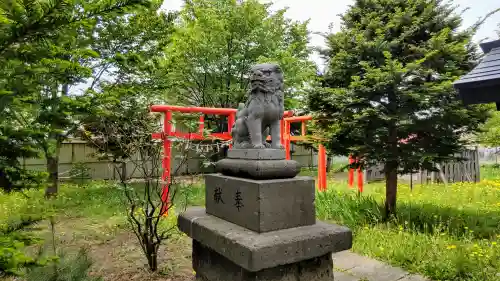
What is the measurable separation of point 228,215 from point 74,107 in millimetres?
1728

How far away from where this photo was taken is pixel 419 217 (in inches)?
210

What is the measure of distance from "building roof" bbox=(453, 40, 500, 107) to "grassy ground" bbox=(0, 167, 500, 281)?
1.87 meters

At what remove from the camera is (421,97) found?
4695mm

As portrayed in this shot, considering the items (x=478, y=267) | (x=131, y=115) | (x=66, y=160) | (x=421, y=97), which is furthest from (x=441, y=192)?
(x=66, y=160)

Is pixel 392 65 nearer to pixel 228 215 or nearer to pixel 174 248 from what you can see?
pixel 228 215

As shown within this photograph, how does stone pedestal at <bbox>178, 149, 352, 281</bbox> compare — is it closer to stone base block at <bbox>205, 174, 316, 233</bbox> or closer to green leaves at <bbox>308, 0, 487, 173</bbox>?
stone base block at <bbox>205, 174, 316, 233</bbox>

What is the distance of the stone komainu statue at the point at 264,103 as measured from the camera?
2992 millimetres

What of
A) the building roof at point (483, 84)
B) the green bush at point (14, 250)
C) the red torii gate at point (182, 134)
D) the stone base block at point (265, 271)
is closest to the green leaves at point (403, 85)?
the building roof at point (483, 84)

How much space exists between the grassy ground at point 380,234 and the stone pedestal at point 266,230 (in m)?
1.28

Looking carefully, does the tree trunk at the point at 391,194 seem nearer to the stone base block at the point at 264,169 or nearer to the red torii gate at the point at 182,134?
the red torii gate at the point at 182,134

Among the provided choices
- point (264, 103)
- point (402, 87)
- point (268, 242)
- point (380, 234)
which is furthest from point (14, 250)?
point (402, 87)

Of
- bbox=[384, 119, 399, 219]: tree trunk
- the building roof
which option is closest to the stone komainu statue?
the building roof

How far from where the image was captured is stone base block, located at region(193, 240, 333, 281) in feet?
8.69

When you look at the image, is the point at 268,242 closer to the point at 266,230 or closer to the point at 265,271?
the point at 266,230
